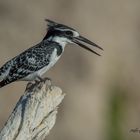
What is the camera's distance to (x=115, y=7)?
948 inches

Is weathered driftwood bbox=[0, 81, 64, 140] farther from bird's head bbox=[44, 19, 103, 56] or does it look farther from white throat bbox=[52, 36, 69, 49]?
white throat bbox=[52, 36, 69, 49]

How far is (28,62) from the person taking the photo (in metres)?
13.9

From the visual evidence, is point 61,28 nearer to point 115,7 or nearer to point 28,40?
point 28,40

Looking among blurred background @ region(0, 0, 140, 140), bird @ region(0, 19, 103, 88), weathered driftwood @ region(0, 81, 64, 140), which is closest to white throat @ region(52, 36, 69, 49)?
bird @ region(0, 19, 103, 88)

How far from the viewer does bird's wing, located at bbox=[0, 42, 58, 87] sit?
44.5 feet

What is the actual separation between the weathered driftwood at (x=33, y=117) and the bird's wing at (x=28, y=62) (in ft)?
6.17

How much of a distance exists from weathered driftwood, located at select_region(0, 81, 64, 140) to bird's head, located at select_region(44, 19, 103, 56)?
2391mm

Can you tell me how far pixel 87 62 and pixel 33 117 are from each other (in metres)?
11.7

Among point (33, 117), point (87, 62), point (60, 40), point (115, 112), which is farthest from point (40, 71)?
point (87, 62)

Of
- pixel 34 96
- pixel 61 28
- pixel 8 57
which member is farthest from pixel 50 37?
pixel 8 57

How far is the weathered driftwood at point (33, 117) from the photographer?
434 inches

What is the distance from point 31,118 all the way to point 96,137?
434 inches

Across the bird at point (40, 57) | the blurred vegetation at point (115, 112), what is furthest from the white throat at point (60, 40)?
the blurred vegetation at point (115, 112)

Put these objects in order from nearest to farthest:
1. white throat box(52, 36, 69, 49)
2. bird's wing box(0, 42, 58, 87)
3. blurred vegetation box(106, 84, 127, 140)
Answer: bird's wing box(0, 42, 58, 87) → white throat box(52, 36, 69, 49) → blurred vegetation box(106, 84, 127, 140)
